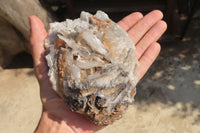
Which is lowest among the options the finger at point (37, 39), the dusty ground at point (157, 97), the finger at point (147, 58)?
the dusty ground at point (157, 97)

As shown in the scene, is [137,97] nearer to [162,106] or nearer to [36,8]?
[162,106]

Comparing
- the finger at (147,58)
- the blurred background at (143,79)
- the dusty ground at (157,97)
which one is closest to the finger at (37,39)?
the finger at (147,58)

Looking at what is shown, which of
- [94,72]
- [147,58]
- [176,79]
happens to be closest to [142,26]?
[147,58]

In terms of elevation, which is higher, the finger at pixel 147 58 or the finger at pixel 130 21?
the finger at pixel 130 21

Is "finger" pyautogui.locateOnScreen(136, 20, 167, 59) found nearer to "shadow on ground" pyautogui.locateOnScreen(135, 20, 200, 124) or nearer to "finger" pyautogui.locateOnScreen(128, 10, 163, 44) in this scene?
"finger" pyautogui.locateOnScreen(128, 10, 163, 44)

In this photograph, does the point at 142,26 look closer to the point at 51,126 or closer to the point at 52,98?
the point at 52,98

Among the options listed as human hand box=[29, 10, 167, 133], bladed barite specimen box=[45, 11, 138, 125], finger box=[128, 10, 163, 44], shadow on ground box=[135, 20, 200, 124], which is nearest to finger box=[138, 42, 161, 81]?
human hand box=[29, 10, 167, 133]

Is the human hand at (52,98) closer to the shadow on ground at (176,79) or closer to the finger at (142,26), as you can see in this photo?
the finger at (142,26)
